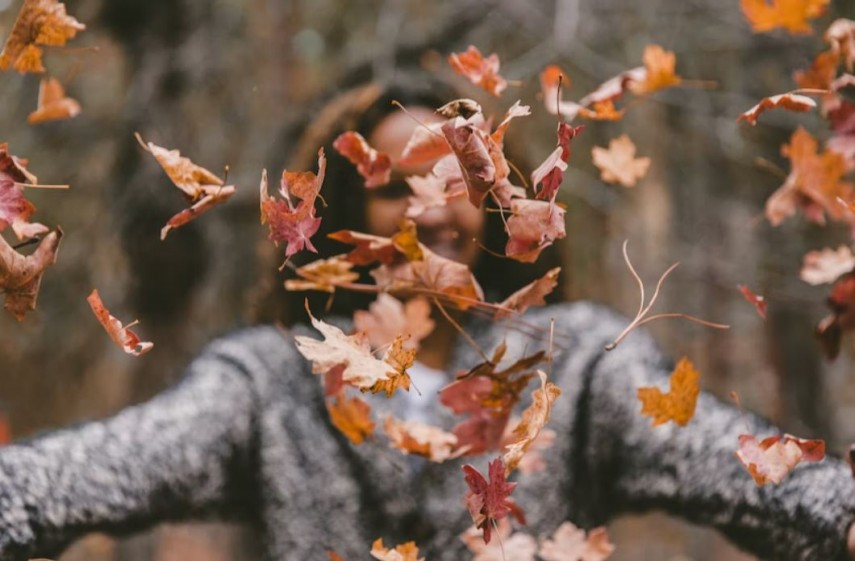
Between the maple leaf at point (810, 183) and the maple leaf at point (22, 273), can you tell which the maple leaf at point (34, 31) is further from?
the maple leaf at point (810, 183)

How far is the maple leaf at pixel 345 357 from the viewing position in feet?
1.85

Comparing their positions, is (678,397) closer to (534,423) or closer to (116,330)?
(534,423)

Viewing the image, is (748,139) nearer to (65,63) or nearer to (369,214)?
(369,214)

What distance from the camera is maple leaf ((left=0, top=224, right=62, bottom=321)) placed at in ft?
1.98

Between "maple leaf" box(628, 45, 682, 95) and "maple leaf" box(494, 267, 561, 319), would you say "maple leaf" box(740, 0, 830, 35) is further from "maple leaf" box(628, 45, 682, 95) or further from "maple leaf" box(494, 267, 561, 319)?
"maple leaf" box(494, 267, 561, 319)

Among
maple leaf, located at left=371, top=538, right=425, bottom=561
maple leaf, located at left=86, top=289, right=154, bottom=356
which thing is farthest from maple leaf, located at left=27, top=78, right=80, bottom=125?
maple leaf, located at left=371, top=538, right=425, bottom=561

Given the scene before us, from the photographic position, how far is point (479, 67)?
706mm

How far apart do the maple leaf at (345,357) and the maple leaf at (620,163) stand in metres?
0.30

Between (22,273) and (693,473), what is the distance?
2.07ft

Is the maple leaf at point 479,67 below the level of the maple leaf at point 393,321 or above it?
above

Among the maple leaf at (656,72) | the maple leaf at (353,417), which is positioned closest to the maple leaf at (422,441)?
the maple leaf at (353,417)

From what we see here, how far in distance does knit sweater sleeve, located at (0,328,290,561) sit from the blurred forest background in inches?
32.0

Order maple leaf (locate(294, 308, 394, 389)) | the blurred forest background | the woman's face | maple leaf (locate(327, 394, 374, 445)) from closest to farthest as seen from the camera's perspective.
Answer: maple leaf (locate(294, 308, 394, 389)) → maple leaf (locate(327, 394, 374, 445)) → the woman's face → the blurred forest background

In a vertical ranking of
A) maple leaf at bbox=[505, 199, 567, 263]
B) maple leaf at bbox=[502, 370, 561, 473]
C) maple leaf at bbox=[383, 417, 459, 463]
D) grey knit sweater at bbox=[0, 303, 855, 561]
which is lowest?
grey knit sweater at bbox=[0, 303, 855, 561]
